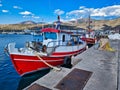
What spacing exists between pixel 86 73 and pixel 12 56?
16.0 ft

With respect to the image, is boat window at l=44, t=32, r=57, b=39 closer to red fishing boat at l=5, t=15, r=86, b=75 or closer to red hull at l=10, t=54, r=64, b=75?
red fishing boat at l=5, t=15, r=86, b=75

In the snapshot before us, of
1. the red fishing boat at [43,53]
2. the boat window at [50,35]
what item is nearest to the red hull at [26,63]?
the red fishing boat at [43,53]

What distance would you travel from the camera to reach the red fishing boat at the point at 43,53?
8.49 metres

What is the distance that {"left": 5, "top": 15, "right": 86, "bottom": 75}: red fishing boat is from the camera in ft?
27.8

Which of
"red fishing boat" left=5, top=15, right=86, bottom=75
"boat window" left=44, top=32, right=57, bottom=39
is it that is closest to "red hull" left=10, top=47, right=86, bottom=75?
"red fishing boat" left=5, top=15, right=86, bottom=75

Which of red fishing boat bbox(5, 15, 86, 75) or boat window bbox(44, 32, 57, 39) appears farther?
boat window bbox(44, 32, 57, 39)

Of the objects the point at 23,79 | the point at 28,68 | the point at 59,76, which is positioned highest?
the point at 59,76

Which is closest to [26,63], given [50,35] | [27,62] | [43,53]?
[27,62]

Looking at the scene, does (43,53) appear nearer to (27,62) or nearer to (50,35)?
(27,62)

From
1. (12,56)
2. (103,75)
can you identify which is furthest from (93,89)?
(12,56)

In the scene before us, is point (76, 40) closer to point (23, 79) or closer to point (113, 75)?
point (23, 79)

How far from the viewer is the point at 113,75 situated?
5.71 meters

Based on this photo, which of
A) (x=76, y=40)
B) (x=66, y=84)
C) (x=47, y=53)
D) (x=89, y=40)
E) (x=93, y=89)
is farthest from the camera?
(x=89, y=40)

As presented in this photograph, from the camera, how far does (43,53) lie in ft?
31.6
